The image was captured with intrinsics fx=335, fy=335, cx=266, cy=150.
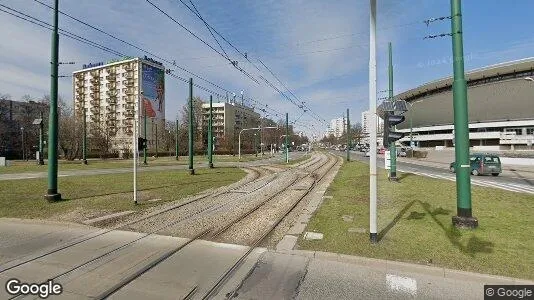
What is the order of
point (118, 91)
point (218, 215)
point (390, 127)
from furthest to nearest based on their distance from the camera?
point (118, 91), point (218, 215), point (390, 127)

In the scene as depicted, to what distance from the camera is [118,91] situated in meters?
102

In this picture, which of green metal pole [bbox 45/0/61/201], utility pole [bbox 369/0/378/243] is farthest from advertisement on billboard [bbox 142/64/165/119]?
utility pole [bbox 369/0/378/243]

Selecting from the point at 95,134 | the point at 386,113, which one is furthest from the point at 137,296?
the point at 95,134

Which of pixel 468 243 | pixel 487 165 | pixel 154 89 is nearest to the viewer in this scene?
pixel 468 243

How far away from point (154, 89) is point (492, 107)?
92.8m

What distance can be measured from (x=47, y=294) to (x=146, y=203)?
6.65 meters

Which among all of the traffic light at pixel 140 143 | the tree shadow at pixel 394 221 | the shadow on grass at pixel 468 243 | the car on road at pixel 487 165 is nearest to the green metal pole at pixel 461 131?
the shadow on grass at pixel 468 243

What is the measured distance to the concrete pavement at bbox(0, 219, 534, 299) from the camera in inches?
177

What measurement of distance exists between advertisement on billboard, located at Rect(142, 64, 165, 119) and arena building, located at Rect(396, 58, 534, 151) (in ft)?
222

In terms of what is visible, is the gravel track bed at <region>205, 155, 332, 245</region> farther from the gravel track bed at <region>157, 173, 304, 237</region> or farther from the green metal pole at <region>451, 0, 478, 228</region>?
the green metal pole at <region>451, 0, 478, 228</region>

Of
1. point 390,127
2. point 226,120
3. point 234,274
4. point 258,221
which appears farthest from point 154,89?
point 234,274

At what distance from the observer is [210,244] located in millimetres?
6672

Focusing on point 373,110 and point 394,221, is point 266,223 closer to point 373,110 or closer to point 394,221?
point 394,221

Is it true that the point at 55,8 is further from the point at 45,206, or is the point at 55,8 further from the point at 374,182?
the point at 374,182
